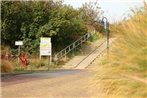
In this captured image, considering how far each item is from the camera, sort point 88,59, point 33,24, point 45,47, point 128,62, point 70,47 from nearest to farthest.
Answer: point 128,62 < point 45,47 < point 88,59 < point 33,24 < point 70,47

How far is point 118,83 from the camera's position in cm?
754

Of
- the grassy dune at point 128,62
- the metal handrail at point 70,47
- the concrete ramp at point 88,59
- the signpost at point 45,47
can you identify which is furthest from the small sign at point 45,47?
the grassy dune at point 128,62

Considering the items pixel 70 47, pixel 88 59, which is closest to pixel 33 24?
pixel 70 47

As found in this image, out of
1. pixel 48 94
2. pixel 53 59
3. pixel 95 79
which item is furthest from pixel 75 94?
pixel 53 59

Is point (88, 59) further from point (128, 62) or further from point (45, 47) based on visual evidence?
point (128, 62)

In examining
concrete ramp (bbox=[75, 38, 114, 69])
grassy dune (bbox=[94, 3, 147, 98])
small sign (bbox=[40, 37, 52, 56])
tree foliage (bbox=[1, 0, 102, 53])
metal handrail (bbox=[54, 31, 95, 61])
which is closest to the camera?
grassy dune (bbox=[94, 3, 147, 98])

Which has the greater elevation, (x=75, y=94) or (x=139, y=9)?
(x=139, y=9)

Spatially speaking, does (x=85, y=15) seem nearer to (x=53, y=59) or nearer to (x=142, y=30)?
(x=53, y=59)

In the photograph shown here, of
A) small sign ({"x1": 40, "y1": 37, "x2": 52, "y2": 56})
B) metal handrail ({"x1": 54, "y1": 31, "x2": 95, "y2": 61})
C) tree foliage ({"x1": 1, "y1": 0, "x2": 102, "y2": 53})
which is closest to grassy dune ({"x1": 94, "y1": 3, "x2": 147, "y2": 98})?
small sign ({"x1": 40, "y1": 37, "x2": 52, "y2": 56})

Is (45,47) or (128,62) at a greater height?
(128,62)

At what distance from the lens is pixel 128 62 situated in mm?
7184

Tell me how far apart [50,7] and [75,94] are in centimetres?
2970

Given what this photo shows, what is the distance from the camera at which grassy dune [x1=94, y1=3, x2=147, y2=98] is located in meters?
6.99

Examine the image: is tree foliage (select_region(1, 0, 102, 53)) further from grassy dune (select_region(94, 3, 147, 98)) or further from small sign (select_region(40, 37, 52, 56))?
grassy dune (select_region(94, 3, 147, 98))
